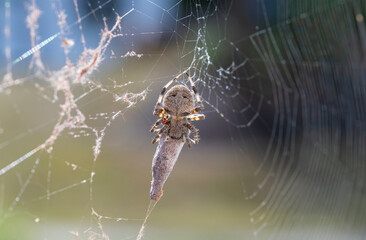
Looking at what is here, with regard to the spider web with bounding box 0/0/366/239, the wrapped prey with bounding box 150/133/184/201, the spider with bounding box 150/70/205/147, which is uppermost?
the spider web with bounding box 0/0/366/239

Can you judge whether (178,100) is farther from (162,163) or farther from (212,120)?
(212,120)

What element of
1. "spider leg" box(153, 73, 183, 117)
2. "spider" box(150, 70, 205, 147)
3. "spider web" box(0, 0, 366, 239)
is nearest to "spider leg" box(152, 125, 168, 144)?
"spider" box(150, 70, 205, 147)

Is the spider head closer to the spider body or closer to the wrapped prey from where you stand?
the spider body

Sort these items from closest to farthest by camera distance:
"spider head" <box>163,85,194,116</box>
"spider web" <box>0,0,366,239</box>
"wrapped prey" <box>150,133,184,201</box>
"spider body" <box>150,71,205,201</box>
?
"wrapped prey" <box>150,133,184,201</box> < "spider body" <box>150,71,205,201</box> < "spider head" <box>163,85,194,116</box> < "spider web" <box>0,0,366,239</box>

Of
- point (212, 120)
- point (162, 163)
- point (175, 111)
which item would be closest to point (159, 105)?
point (175, 111)

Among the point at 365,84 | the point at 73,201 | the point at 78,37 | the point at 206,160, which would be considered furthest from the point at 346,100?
the point at 78,37

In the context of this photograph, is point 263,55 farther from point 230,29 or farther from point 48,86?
point 48,86

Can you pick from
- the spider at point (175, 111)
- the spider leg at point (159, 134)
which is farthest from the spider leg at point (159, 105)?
the spider leg at point (159, 134)
